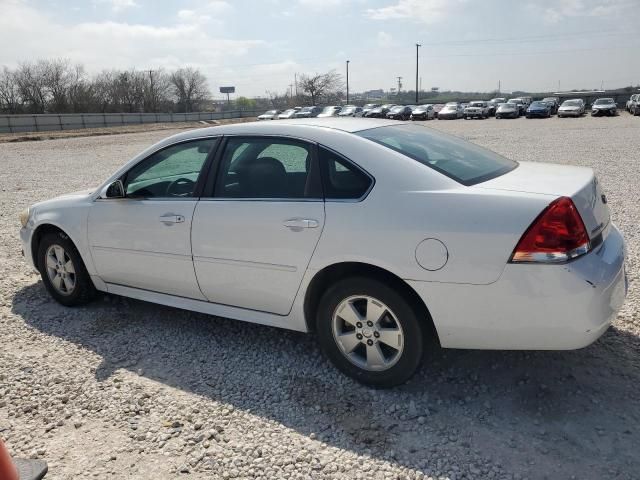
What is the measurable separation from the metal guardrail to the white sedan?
47921 millimetres

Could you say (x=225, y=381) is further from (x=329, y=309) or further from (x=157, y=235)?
(x=157, y=235)

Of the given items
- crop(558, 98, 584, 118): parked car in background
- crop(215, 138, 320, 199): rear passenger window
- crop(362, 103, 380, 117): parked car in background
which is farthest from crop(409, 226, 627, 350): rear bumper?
crop(362, 103, 380, 117): parked car in background

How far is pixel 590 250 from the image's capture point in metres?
2.70

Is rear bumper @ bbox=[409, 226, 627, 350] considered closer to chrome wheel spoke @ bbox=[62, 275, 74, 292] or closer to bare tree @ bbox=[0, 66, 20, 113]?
chrome wheel spoke @ bbox=[62, 275, 74, 292]

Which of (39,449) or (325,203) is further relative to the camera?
(325,203)

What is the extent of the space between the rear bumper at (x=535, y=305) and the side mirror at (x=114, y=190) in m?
2.56

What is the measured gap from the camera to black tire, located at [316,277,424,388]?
296 cm

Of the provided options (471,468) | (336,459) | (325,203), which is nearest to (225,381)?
(336,459)

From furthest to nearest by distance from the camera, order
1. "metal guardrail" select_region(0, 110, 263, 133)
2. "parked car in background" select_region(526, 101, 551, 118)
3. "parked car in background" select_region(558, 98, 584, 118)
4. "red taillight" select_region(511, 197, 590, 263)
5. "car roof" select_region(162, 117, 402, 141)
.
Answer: "metal guardrail" select_region(0, 110, 263, 133), "parked car in background" select_region(526, 101, 551, 118), "parked car in background" select_region(558, 98, 584, 118), "car roof" select_region(162, 117, 402, 141), "red taillight" select_region(511, 197, 590, 263)

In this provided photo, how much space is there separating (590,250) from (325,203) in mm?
1484

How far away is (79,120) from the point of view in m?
51.8

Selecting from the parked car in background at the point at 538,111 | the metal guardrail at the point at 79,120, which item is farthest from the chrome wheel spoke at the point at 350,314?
the metal guardrail at the point at 79,120

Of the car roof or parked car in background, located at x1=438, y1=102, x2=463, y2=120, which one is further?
parked car in background, located at x1=438, y1=102, x2=463, y2=120

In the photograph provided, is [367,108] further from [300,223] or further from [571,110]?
[300,223]
